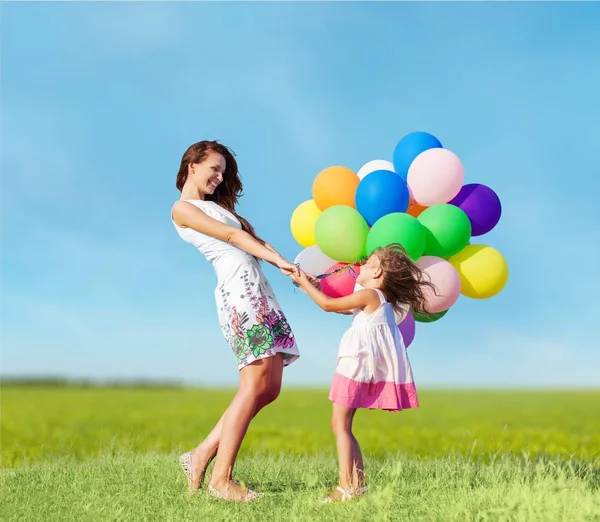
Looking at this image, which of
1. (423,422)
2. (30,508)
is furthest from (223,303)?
(423,422)

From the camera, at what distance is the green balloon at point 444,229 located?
16.2 ft

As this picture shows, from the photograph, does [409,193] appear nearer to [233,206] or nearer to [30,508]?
[233,206]

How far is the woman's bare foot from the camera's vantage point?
Result: 4.47 meters

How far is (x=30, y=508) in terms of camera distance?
4629 mm

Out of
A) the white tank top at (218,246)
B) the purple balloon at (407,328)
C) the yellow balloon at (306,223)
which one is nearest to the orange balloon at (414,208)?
the yellow balloon at (306,223)

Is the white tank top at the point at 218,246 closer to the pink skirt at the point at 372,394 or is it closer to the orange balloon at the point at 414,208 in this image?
the pink skirt at the point at 372,394

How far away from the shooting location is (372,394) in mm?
4555

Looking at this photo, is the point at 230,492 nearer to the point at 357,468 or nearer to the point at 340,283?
the point at 357,468

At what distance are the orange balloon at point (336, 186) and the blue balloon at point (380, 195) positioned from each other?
0.21 metres

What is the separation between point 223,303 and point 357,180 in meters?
1.60

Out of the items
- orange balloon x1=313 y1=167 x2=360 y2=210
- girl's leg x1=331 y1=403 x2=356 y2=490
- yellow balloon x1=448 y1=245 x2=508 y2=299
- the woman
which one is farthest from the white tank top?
yellow balloon x1=448 y1=245 x2=508 y2=299

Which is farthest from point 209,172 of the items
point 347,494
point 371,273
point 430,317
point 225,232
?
point 347,494

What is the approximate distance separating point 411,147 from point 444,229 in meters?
0.87

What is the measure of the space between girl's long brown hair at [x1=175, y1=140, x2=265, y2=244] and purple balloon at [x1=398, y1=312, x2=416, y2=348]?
121 centimetres
